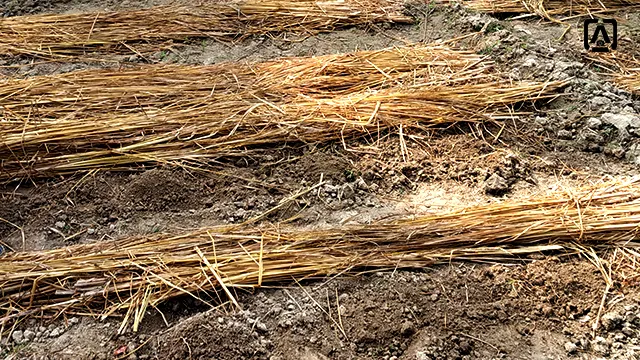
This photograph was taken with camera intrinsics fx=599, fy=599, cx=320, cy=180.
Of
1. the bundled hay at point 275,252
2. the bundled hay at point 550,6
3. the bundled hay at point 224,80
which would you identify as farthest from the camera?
the bundled hay at point 550,6

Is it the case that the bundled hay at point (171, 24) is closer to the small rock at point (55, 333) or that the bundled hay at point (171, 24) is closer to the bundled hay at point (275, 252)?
the bundled hay at point (275, 252)

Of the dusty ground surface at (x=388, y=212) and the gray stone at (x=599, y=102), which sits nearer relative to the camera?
the dusty ground surface at (x=388, y=212)

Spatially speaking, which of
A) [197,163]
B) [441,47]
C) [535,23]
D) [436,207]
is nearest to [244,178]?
[197,163]

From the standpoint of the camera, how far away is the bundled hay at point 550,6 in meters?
4.00

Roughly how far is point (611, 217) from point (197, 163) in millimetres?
1879

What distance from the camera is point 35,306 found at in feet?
7.54

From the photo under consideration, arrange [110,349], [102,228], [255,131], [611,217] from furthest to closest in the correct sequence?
[255,131], [102,228], [611,217], [110,349]

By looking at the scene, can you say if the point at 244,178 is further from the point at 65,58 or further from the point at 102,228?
the point at 65,58

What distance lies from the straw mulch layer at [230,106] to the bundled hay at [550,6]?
64cm

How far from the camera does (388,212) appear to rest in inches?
105

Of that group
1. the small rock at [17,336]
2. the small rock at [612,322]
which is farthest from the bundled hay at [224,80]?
the small rock at [612,322]

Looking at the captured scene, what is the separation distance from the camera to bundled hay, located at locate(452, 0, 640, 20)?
400 cm

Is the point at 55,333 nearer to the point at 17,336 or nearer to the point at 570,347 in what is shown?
the point at 17,336

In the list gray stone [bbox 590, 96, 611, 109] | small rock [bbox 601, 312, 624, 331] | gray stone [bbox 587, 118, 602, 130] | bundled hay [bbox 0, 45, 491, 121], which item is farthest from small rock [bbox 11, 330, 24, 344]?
gray stone [bbox 590, 96, 611, 109]
